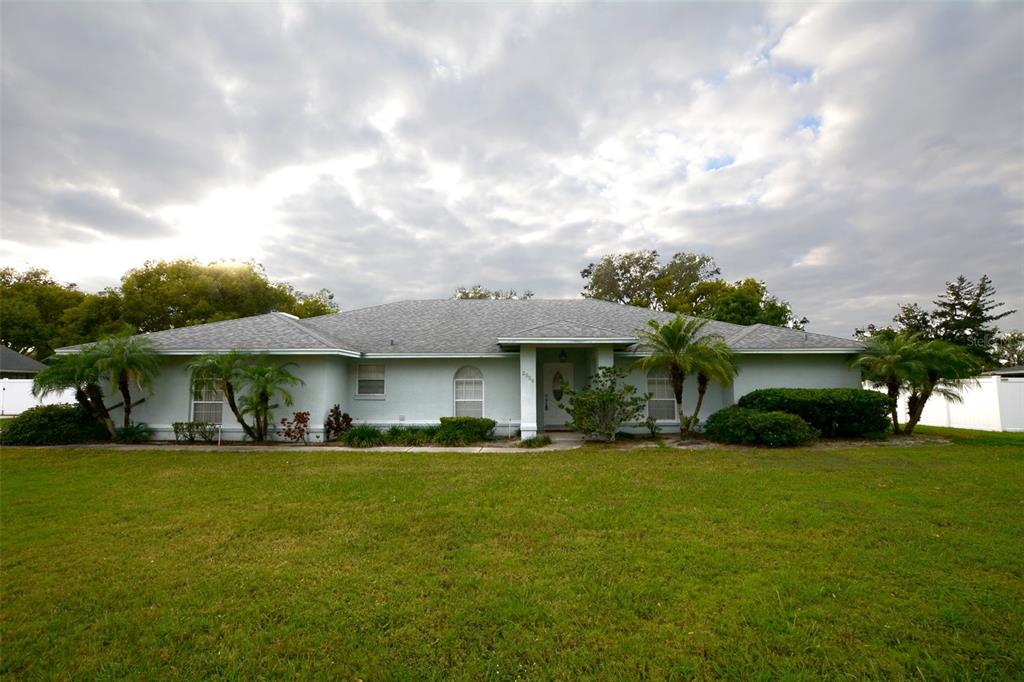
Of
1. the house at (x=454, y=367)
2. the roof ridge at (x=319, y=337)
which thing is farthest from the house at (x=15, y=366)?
the roof ridge at (x=319, y=337)

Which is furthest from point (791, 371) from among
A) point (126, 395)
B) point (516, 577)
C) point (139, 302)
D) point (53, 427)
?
point (139, 302)

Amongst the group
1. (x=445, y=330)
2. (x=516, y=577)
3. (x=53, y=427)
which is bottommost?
(x=516, y=577)

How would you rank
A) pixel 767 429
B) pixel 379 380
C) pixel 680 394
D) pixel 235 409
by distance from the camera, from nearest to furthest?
pixel 767 429 → pixel 235 409 → pixel 680 394 → pixel 379 380

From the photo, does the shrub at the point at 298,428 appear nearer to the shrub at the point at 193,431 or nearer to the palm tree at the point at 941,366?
the shrub at the point at 193,431

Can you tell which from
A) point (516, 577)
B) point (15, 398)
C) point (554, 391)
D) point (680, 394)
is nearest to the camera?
point (516, 577)

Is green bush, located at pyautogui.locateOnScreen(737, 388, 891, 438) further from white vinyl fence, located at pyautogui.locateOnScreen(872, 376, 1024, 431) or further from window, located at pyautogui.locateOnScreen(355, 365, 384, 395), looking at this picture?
window, located at pyautogui.locateOnScreen(355, 365, 384, 395)

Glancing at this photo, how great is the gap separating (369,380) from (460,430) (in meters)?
4.23

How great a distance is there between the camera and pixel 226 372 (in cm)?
1274

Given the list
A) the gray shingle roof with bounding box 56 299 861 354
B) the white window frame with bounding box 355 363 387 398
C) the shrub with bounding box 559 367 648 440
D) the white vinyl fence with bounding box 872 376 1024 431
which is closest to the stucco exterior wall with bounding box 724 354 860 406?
the gray shingle roof with bounding box 56 299 861 354

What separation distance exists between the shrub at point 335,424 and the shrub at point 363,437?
645 mm

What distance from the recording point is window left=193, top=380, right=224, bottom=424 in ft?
47.1

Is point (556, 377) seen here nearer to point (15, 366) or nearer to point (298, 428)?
point (298, 428)

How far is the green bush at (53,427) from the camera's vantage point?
43.4 feet

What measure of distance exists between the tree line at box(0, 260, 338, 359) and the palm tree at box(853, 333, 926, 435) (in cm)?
3634
